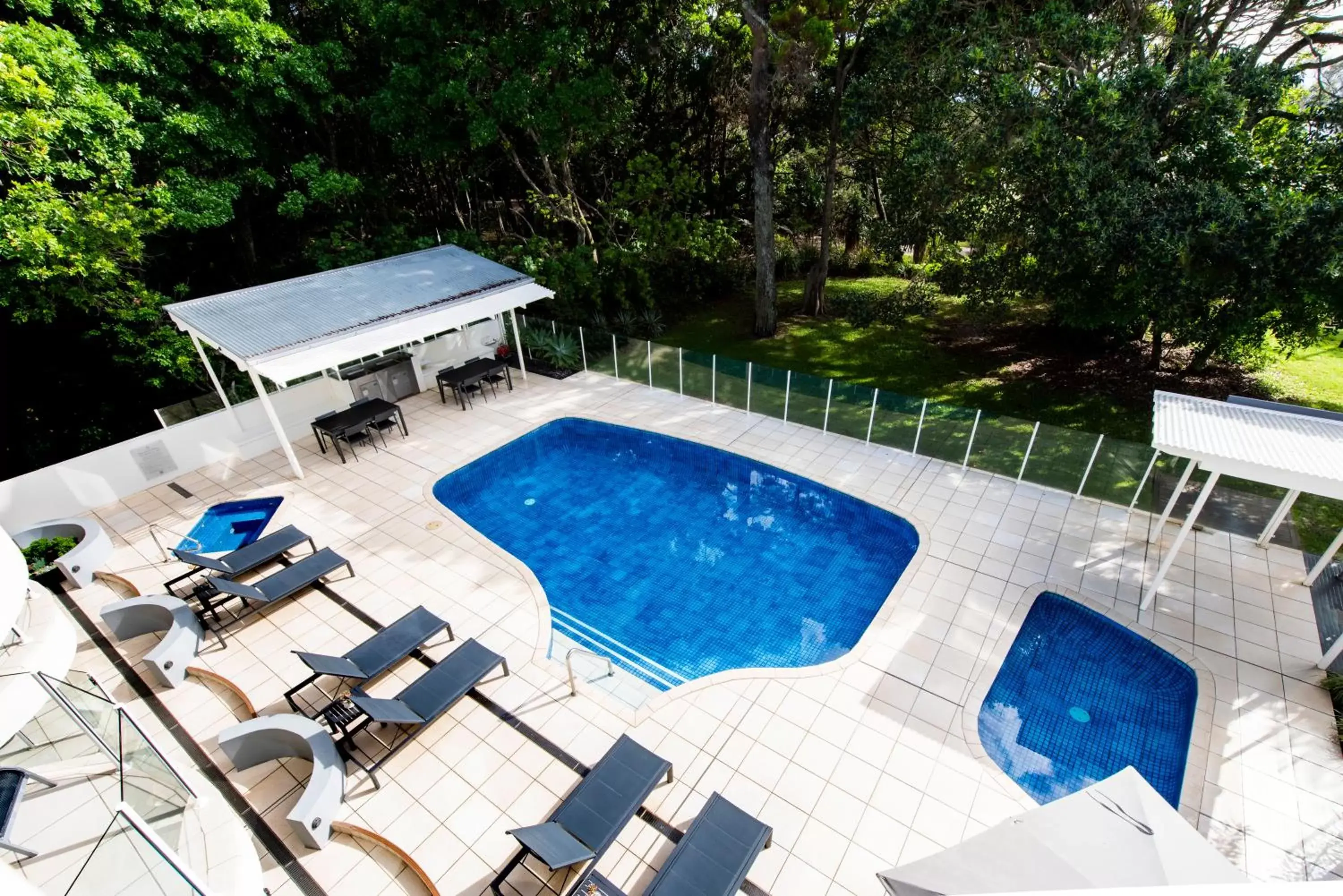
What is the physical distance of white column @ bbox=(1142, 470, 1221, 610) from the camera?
7387 mm

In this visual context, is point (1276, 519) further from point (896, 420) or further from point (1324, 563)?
point (896, 420)

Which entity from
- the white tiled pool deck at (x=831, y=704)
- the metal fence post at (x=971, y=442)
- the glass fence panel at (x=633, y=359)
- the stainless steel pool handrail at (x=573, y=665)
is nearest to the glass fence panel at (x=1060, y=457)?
the white tiled pool deck at (x=831, y=704)

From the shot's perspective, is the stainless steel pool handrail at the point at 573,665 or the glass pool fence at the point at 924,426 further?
the glass pool fence at the point at 924,426

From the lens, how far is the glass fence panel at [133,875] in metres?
3.65

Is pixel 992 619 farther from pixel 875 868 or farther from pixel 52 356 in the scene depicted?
pixel 52 356

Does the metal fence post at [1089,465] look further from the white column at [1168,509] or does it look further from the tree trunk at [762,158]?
the tree trunk at [762,158]

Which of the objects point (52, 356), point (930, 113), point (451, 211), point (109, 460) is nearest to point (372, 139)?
point (451, 211)

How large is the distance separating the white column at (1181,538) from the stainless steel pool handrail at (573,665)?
24.4 feet

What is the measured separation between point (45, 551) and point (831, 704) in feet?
38.6

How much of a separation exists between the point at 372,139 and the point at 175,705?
18.6 meters

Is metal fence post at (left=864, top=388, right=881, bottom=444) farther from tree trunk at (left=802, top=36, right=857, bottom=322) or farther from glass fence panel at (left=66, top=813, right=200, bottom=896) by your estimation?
glass fence panel at (left=66, top=813, right=200, bottom=896)

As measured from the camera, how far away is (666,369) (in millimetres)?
14812

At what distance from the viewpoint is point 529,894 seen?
523 centimetres

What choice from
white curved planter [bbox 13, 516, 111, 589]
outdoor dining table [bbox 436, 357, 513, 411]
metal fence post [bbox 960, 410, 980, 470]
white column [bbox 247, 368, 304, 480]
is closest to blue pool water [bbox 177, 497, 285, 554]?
white column [bbox 247, 368, 304, 480]
